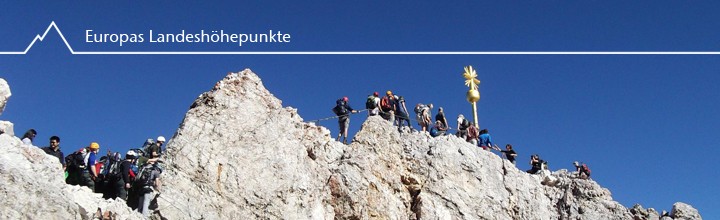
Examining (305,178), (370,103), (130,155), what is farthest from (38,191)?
(370,103)

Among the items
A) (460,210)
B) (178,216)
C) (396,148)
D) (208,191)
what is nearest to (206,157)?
(208,191)

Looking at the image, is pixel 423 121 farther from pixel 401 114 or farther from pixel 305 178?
pixel 305 178

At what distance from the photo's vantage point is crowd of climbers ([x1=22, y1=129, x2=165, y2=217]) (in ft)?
→ 59.8

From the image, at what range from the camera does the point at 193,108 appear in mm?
23344

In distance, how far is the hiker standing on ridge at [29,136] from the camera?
1802 cm

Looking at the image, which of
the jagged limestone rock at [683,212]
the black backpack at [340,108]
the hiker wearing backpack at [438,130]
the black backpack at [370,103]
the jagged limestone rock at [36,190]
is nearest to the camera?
the jagged limestone rock at [36,190]

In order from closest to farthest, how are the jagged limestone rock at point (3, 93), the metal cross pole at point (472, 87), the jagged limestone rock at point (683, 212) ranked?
the jagged limestone rock at point (3, 93) < the jagged limestone rock at point (683, 212) < the metal cross pole at point (472, 87)

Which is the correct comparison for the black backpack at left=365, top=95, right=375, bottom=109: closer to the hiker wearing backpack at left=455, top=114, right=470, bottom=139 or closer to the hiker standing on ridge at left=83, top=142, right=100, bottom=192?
the hiker wearing backpack at left=455, top=114, right=470, bottom=139

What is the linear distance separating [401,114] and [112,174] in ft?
43.5

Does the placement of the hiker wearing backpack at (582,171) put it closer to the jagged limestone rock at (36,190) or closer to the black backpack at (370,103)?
the black backpack at (370,103)

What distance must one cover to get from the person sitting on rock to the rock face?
654mm

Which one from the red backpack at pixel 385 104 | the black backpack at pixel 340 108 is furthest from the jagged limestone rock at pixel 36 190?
the red backpack at pixel 385 104

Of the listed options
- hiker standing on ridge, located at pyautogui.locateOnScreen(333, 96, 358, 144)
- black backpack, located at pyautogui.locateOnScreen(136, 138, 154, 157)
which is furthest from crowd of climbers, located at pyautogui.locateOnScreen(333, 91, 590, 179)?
black backpack, located at pyautogui.locateOnScreen(136, 138, 154, 157)

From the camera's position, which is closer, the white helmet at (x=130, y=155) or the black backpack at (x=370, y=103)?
the white helmet at (x=130, y=155)
